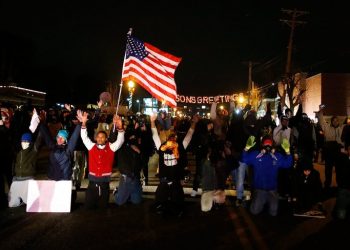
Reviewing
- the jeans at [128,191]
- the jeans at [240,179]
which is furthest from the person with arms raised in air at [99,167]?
the jeans at [240,179]

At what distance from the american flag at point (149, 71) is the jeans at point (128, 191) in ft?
6.73

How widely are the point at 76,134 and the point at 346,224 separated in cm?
552

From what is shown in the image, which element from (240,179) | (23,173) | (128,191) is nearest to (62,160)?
(23,173)

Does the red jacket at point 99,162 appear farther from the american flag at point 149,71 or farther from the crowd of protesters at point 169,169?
the american flag at point 149,71

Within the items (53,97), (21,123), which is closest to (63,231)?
(21,123)

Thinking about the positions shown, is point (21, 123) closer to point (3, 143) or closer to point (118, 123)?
point (3, 143)

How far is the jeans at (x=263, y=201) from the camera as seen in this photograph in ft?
27.2

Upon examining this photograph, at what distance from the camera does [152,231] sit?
6938mm

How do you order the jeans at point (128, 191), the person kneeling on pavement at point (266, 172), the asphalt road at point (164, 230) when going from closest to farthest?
the asphalt road at point (164, 230)
the person kneeling on pavement at point (266, 172)
the jeans at point (128, 191)

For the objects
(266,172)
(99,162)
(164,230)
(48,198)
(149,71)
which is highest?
(149,71)

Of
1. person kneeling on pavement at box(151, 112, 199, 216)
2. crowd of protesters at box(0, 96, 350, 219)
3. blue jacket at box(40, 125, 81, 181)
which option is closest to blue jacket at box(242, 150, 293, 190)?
crowd of protesters at box(0, 96, 350, 219)

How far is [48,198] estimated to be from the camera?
26.5 ft

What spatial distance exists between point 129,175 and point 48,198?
1.75 meters

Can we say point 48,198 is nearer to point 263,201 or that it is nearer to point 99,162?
point 99,162
